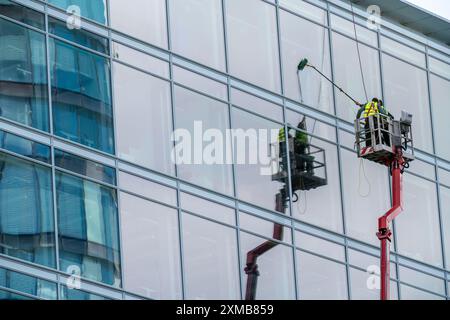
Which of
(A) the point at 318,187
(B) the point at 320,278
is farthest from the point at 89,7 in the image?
(B) the point at 320,278

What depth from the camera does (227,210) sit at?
4478 centimetres

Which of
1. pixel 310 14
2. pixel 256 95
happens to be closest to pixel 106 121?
pixel 256 95

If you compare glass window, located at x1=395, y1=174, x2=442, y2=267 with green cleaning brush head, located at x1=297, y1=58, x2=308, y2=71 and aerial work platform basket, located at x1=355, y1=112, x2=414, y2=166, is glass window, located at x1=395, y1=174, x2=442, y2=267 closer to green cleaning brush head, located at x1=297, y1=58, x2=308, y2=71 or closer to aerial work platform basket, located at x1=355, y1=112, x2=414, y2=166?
aerial work platform basket, located at x1=355, y1=112, x2=414, y2=166

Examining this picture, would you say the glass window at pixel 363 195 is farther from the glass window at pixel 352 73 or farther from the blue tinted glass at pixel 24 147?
the blue tinted glass at pixel 24 147

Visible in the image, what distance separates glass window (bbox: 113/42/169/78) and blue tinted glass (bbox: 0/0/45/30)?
2356 mm

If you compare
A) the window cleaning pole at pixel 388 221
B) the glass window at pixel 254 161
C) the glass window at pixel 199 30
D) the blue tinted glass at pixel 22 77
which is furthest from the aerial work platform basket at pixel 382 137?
the blue tinted glass at pixel 22 77

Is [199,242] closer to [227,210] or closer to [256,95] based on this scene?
[227,210]

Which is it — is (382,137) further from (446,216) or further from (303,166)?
(446,216)

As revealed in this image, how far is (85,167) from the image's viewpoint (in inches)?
1654

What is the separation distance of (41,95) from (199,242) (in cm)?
540

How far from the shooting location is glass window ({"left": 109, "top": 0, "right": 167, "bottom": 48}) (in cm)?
4416

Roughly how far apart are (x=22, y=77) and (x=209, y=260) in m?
6.50

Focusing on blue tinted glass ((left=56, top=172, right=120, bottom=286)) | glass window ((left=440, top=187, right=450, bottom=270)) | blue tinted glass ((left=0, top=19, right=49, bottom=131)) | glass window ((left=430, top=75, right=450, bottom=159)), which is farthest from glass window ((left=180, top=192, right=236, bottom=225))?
glass window ((left=430, top=75, right=450, bottom=159))

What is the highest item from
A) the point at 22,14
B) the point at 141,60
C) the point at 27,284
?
the point at 22,14
